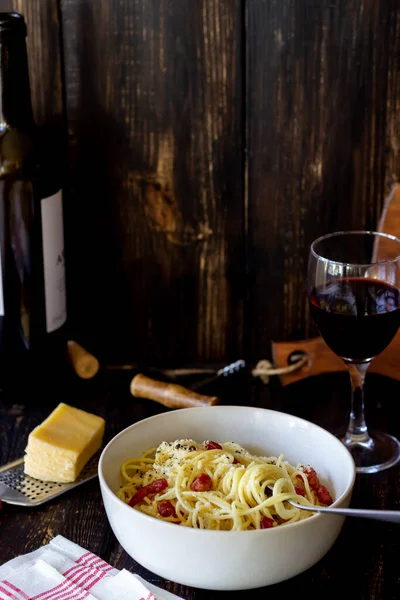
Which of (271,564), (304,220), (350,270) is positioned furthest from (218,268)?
(271,564)

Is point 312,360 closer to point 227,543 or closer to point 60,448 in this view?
point 60,448

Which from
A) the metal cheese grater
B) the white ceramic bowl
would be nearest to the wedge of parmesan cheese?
the metal cheese grater

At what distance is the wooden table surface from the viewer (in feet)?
3.03

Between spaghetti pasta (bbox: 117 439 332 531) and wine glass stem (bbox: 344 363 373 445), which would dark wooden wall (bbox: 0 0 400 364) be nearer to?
wine glass stem (bbox: 344 363 373 445)

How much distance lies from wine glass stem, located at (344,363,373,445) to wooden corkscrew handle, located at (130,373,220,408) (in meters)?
0.21

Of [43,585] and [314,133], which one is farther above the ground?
[314,133]

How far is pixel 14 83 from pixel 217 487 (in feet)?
2.17

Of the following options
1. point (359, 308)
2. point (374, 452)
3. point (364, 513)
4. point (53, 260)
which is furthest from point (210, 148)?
point (364, 513)

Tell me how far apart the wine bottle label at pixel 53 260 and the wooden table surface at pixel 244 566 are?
13cm

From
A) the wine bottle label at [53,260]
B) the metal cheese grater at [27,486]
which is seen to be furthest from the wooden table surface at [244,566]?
the wine bottle label at [53,260]

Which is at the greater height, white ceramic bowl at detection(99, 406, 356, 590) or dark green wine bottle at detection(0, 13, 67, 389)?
dark green wine bottle at detection(0, 13, 67, 389)

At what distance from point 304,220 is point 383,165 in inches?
6.3

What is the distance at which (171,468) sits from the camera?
970 millimetres

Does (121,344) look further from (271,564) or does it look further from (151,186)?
(271,564)
